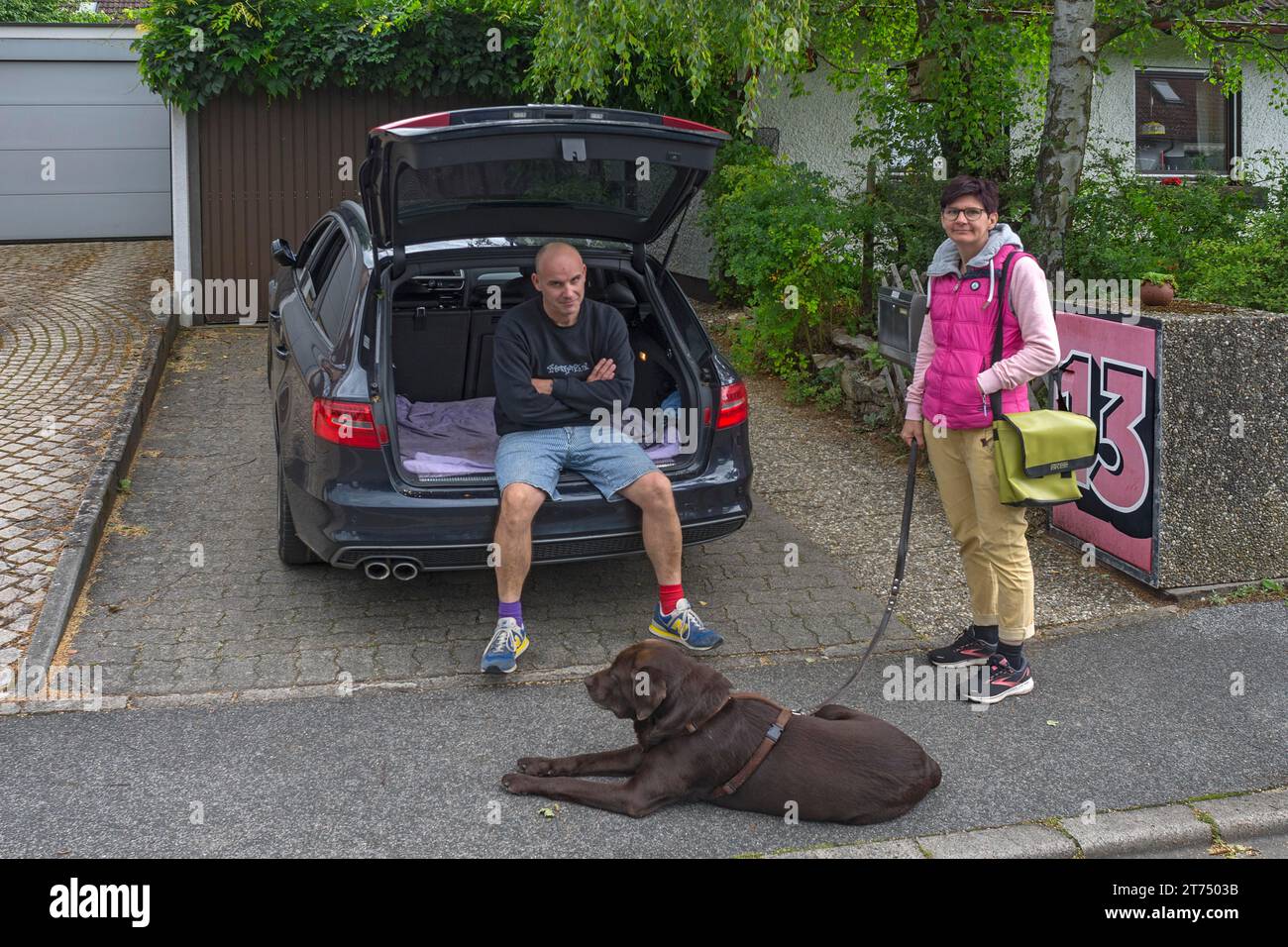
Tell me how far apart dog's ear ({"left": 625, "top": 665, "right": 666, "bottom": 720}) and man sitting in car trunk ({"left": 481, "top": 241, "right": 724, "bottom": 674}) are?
4.09 ft

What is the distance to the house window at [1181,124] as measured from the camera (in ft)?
48.1

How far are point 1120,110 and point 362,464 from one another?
1202 cm

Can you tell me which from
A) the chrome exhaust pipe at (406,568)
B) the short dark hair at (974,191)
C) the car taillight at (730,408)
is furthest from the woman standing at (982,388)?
the chrome exhaust pipe at (406,568)

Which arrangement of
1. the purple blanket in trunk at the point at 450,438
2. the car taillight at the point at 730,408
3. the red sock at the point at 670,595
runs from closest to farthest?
the red sock at the point at 670,595
the purple blanket in trunk at the point at 450,438
the car taillight at the point at 730,408

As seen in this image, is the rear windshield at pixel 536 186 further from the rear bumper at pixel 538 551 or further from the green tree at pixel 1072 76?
the green tree at pixel 1072 76

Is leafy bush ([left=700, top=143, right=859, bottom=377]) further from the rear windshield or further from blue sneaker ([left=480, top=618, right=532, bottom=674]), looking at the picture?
blue sneaker ([left=480, top=618, right=532, bottom=674])

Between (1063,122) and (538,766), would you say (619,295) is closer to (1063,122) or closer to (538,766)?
(538,766)

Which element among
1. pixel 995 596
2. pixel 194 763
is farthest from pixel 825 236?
pixel 194 763

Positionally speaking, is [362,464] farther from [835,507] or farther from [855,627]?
[835,507]

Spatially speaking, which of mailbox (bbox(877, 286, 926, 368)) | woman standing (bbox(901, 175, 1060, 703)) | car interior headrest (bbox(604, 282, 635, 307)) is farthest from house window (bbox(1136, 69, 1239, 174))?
woman standing (bbox(901, 175, 1060, 703))

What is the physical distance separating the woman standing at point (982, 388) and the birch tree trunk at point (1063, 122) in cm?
337

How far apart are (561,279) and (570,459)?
735mm

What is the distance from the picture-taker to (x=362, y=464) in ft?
16.5

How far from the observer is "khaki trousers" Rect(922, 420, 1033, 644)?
479cm
